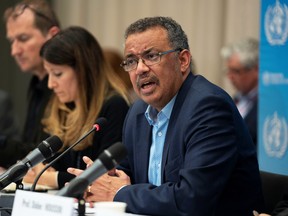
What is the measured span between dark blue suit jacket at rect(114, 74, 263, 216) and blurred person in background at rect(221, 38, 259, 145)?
3378mm

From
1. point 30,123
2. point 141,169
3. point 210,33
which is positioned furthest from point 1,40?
point 141,169

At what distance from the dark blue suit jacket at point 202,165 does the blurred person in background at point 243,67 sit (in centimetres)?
338

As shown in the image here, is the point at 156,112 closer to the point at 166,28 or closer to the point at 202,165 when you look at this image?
the point at 166,28

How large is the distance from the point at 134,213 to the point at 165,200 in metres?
0.17

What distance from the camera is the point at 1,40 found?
8453 mm

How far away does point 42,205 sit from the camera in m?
2.52

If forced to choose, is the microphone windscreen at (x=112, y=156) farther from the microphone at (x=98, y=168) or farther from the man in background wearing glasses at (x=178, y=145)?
the man in background wearing glasses at (x=178, y=145)

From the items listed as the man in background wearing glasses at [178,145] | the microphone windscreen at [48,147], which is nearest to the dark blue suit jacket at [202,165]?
the man in background wearing glasses at [178,145]

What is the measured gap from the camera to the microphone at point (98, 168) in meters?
2.47

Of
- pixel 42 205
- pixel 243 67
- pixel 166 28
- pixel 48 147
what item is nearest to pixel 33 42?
pixel 166 28

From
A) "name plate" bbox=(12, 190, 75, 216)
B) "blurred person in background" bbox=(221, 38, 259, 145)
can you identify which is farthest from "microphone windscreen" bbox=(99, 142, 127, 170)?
"blurred person in background" bbox=(221, 38, 259, 145)

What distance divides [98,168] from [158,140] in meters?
1.05

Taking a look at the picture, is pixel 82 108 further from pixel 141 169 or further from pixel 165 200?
pixel 165 200

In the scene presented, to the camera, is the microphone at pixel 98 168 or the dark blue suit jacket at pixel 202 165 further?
the dark blue suit jacket at pixel 202 165
